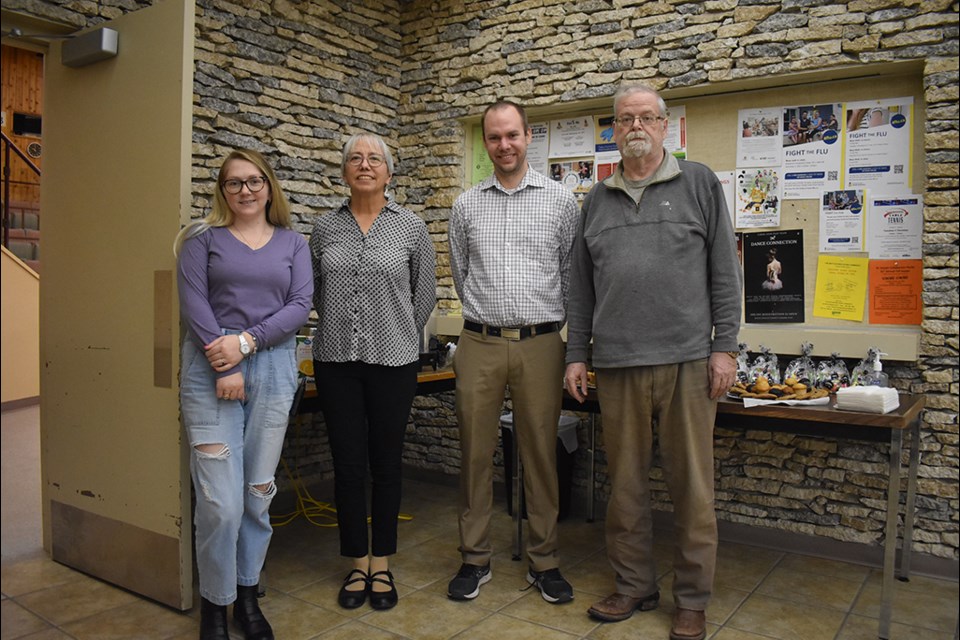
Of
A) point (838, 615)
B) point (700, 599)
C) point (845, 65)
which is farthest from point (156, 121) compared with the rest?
point (838, 615)

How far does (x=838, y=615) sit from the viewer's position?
271 centimetres

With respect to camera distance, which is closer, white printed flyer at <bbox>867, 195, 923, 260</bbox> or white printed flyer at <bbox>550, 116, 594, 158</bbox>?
white printed flyer at <bbox>867, 195, 923, 260</bbox>

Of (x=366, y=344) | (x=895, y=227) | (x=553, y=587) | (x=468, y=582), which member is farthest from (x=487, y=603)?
(x=895, y=227)

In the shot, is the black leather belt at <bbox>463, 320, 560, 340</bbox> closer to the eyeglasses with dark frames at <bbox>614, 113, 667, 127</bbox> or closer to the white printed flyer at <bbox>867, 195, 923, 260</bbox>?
the eyeglasses with dark frames at <bbox>614, 113, 667, 127</bbox>

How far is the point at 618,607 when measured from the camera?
2.64m

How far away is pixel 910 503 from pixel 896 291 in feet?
2.93

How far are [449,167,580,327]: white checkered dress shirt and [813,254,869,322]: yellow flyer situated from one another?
1.31 m

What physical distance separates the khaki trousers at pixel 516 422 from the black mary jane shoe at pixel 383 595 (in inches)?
12.2

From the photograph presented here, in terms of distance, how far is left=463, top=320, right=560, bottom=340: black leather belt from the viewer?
2.73 meters

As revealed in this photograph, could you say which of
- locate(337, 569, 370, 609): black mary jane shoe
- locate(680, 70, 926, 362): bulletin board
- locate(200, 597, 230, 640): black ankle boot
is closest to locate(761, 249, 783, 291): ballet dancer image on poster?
locate(680, 70, 926, 362): bulletin board

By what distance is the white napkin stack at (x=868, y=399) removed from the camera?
8.30ft

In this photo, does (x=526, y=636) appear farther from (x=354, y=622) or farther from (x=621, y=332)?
(x=621, y=332)

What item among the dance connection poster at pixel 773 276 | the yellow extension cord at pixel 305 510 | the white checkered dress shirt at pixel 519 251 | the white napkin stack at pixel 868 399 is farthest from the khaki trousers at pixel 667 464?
the yellow extension cord at pixel 305 510

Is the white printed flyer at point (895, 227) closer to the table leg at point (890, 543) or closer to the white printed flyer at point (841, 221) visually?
the white printed flyer at point (841, 221)
